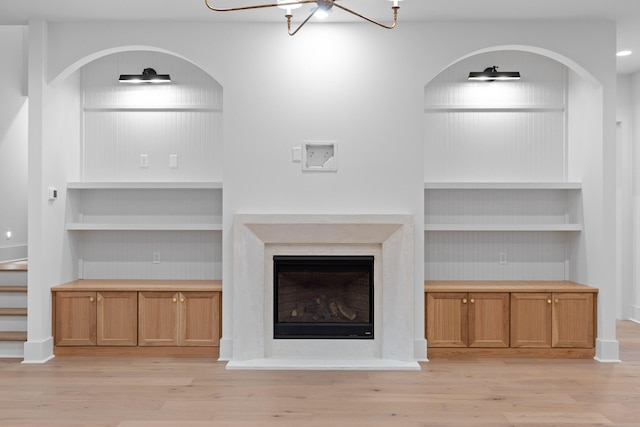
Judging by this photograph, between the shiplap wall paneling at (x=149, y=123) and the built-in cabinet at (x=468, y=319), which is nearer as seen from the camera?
the built-in cabinet at (x=468, y=319)

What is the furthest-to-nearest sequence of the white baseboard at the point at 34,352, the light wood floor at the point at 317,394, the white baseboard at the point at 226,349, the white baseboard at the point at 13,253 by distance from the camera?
the white baseboard at the point at 13,253 < the white baseboard at the point at 226,349 < the white baseboard at the point at 34,352 < the light wood floor at the point at 317,394

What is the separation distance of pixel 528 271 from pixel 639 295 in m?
→ 1.99

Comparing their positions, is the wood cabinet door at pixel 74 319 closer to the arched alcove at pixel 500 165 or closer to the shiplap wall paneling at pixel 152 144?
the shiplap wall paneling at pixel 152 144

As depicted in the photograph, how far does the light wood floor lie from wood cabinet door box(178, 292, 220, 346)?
19 cm

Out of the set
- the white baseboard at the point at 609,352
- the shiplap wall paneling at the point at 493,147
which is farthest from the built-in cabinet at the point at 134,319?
the white baseboard at the point at 609,352

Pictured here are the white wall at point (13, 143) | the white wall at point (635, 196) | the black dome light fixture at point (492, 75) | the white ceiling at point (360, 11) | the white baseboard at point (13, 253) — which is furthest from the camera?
the white wall at point (635, 196)

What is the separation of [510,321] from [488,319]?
0.18m

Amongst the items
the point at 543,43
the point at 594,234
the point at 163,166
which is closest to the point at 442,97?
the point at 543,43

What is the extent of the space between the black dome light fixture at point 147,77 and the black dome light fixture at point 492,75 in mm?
2777

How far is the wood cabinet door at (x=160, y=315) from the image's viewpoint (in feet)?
15.9

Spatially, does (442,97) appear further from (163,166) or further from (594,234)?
(163,166)

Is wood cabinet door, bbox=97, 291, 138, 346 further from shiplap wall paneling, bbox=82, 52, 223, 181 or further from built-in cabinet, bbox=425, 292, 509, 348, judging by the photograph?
built-in cabinet, bbox=425, 292, 509, 348

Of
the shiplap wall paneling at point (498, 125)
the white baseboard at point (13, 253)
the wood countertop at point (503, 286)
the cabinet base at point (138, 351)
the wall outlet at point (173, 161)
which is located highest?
the shiplap wall paneling at point (498, 125)

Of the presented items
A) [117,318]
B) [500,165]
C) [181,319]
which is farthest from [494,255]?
[117,318]
